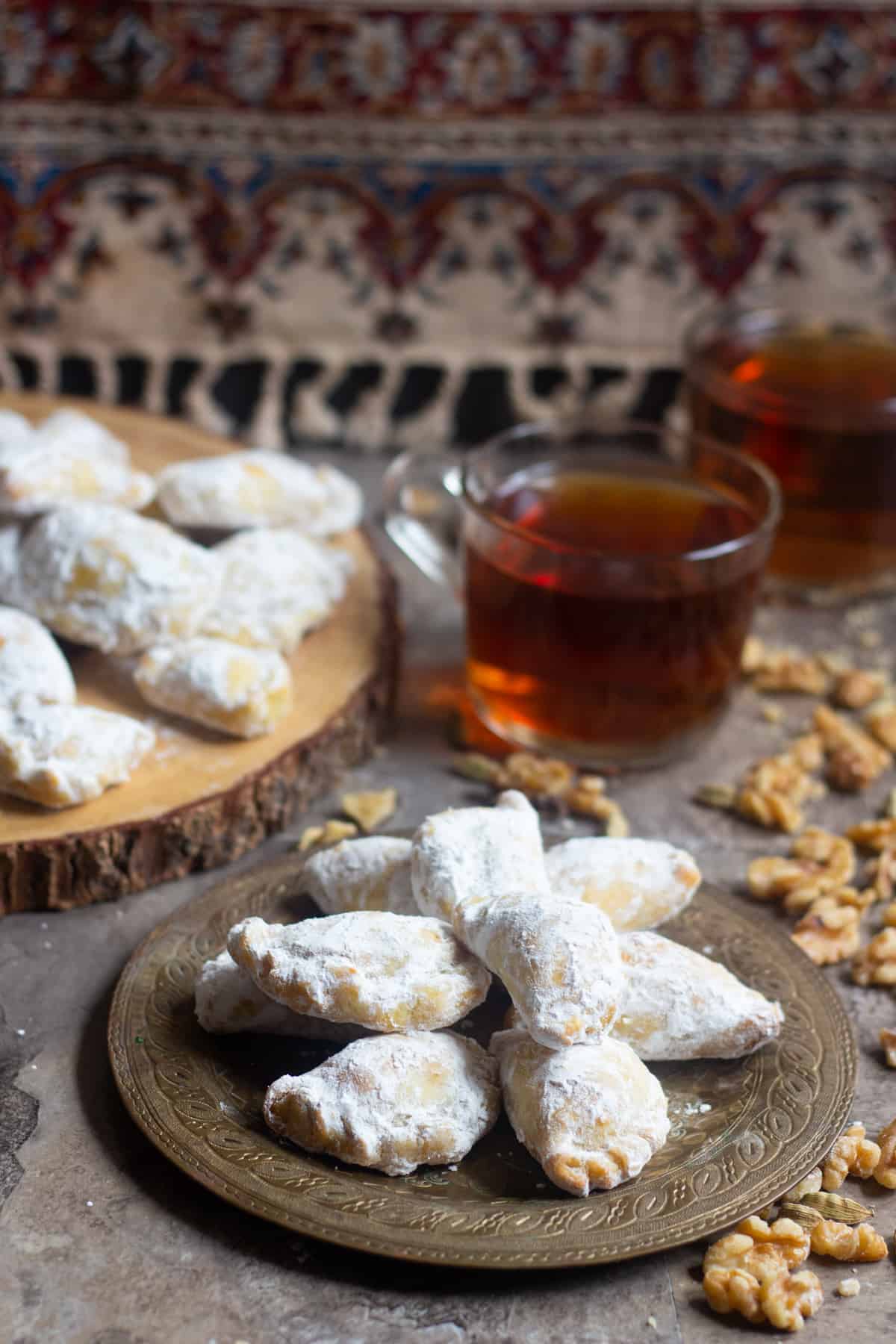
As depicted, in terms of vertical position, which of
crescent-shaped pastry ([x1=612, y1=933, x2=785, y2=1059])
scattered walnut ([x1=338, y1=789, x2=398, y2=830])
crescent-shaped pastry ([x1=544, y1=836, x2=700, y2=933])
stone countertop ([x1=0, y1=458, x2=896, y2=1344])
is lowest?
stone countertop ([x1=0, y1=458, x2=896, y2=1344])

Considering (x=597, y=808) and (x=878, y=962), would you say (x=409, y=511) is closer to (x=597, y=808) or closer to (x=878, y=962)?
(x=597, y=808)

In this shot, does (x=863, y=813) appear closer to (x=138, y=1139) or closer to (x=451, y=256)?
(x=138, y=1139)

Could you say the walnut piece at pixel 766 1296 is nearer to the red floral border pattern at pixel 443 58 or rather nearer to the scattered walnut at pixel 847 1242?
the scattered walnut at pixel 847 1242

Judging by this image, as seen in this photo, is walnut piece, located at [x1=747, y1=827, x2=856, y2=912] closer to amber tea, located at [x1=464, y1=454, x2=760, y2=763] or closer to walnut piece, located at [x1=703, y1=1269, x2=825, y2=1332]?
amber tea, located at [x1=464, y1=454, x2=760, y2=763]

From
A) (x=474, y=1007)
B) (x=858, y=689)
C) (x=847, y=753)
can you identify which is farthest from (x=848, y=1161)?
(x=858, y=689)

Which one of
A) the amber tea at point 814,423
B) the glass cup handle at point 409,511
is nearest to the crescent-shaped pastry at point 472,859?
the glass cup handle at point 409,511

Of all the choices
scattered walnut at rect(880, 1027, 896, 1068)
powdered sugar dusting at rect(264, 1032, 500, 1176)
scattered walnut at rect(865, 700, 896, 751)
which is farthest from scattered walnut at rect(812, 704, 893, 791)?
powdered sugar dusting at rect(264, 1032, 500, 1176)

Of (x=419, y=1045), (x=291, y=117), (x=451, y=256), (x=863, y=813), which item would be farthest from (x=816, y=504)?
(x=419, y=1045)
